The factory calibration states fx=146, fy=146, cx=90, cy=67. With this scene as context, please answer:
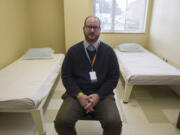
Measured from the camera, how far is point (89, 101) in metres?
1.33

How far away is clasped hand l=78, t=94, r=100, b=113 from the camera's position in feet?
4.27

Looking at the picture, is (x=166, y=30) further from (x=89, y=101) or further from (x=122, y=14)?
(x=89, y=101)

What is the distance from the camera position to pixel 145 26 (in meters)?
3.23

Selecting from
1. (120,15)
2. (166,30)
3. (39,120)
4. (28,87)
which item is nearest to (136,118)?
(39,120)

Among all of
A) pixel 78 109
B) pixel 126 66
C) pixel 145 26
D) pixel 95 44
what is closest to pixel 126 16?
pixel 145 26

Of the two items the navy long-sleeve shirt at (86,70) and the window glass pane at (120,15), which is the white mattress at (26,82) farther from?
the window glass pane at (120,15)

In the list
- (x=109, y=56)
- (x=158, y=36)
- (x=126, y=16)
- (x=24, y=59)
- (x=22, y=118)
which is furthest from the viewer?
(x=126, y=16)

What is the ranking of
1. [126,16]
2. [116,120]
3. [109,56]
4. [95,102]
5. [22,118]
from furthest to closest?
[126,16]
[22,118]
[109,56]
[95,102]
[116,120]

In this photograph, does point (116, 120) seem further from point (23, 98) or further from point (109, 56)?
point (23, 98)

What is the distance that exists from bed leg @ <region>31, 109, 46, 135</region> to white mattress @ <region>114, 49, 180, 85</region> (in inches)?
46.6

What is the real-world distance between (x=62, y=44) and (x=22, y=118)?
6.46 feet

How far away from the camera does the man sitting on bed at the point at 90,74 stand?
133 centimetres

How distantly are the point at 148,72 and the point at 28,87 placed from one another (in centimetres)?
154

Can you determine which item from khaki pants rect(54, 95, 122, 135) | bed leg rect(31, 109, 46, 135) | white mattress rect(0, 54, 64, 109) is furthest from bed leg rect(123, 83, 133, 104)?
bed leg rect(31, 109, 46, 135)
